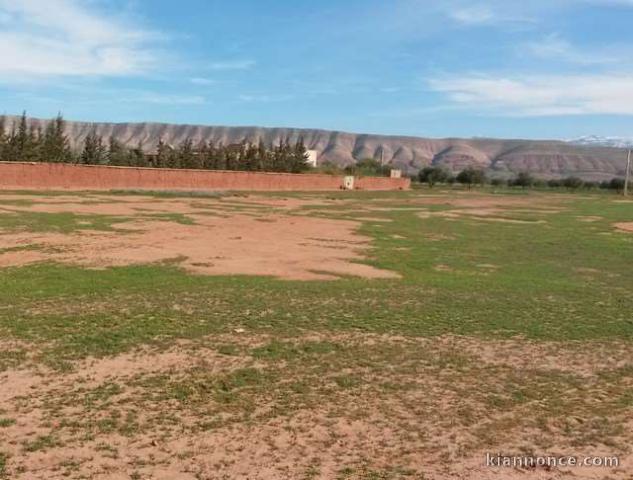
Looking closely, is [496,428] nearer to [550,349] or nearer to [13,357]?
[550,349]

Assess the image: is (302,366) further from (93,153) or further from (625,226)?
(93,153)

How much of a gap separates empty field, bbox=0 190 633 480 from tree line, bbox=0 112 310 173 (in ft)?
144

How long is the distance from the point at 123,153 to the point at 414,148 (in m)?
120

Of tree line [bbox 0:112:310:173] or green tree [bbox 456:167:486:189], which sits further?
green tree [bbox 456:167:486:189]

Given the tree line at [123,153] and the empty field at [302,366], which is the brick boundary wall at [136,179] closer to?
the tree line at [123,153]

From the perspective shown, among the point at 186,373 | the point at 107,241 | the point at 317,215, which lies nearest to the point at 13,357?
the point at 186,373

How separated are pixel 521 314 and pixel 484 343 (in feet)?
7.53

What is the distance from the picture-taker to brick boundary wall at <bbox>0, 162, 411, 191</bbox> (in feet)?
145

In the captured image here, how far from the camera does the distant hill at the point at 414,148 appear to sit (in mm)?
166000

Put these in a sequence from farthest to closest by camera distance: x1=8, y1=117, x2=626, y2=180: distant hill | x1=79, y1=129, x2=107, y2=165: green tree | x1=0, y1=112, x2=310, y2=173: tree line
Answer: x1=8, y1=117, x2=626, y2=180: distant hill, x1=79, y1=129, x2=107, y2=165: green tree, x1=0, y1=112, x2=310, y2=173: tree line

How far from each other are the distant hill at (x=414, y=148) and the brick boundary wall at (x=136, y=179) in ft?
302

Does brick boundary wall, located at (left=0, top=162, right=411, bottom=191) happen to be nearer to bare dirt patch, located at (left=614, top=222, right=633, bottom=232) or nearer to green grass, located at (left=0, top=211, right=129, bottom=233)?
green grass, located at (left=0, top=211, right=129, bottom=233)

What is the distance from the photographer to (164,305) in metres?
10.5

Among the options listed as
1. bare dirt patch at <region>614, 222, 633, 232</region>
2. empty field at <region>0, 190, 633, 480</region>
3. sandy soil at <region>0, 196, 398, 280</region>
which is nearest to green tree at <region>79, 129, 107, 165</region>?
sandy soil at <region>0, 196, 398, 280</region>
